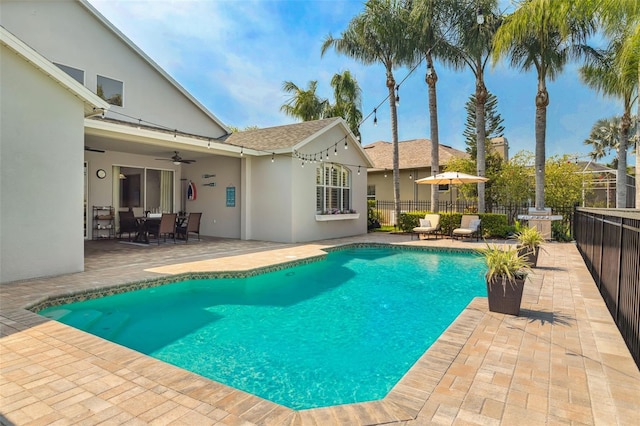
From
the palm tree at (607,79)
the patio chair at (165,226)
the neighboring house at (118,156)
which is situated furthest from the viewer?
the palm tree at (607,79)

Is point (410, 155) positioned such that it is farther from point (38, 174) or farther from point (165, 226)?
point (38, 174)

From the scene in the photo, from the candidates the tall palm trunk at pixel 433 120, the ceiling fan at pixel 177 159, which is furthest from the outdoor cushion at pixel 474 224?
the ceiling fan at pixel 177 159

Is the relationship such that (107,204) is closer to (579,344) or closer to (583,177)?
(579,344)

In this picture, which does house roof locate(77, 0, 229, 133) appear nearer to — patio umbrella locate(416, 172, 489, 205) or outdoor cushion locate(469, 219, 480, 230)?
patio umbrella locate(416, 172, 489, 205)

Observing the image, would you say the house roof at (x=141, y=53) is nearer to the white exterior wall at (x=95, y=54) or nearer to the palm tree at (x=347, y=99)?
the white exterior wall at (x=95, y=54)

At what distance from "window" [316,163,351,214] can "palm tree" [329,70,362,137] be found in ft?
27.3

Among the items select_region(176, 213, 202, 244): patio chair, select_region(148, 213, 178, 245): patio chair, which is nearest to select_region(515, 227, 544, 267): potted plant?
select_region(176, 213, 202, 244): patio chair

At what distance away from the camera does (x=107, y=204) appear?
43.3 feet

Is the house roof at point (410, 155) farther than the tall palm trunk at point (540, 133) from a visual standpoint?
Yes

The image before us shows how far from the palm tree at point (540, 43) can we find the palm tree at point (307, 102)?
12617mm

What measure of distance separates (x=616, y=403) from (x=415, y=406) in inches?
59.4

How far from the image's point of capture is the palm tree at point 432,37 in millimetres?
15133

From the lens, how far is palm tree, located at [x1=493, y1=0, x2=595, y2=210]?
12078 mm

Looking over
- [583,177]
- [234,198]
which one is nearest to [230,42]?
[234,198]
